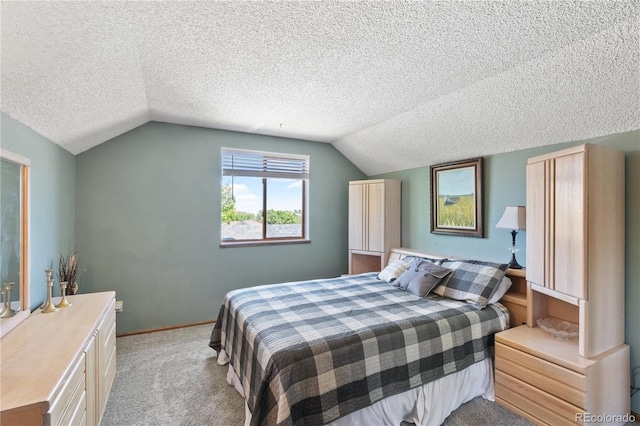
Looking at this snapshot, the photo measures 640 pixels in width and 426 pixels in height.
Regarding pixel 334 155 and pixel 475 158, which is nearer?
pixel 475 158

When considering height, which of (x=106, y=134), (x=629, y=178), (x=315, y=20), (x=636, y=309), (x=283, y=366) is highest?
(x=315, y=20)

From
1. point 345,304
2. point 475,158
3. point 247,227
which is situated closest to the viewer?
point 345,304

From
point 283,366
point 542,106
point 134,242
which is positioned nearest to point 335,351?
point 283,366

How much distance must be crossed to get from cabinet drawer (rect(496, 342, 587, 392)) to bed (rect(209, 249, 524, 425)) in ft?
0.46

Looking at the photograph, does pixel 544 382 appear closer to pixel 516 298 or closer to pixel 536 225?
pixel 516 298

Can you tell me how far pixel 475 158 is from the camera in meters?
3.17

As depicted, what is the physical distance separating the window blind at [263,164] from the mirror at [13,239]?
6.81 feet

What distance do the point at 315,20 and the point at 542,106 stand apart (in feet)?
6.24

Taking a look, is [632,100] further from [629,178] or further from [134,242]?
[134,242]

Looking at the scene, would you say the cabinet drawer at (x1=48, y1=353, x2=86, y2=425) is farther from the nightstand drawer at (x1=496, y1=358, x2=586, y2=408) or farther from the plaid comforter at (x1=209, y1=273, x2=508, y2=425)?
the nightstand drawer at (x1=496, y1=358, x2=586, y2=408)

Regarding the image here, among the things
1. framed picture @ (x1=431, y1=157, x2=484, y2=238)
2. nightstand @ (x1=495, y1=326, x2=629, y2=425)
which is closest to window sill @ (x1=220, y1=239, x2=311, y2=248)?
framed picture @ (x1=431, y1=157, x2=484, y2=238)

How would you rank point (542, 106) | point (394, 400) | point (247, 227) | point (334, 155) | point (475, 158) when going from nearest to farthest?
point (394, 400)
point (542, 106)
point (475, 158)
point (247, 227)
point (334, 155)

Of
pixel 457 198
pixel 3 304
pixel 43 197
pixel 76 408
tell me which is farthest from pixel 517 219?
pixel 43 197

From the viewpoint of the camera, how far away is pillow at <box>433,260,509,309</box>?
7.98 feet
